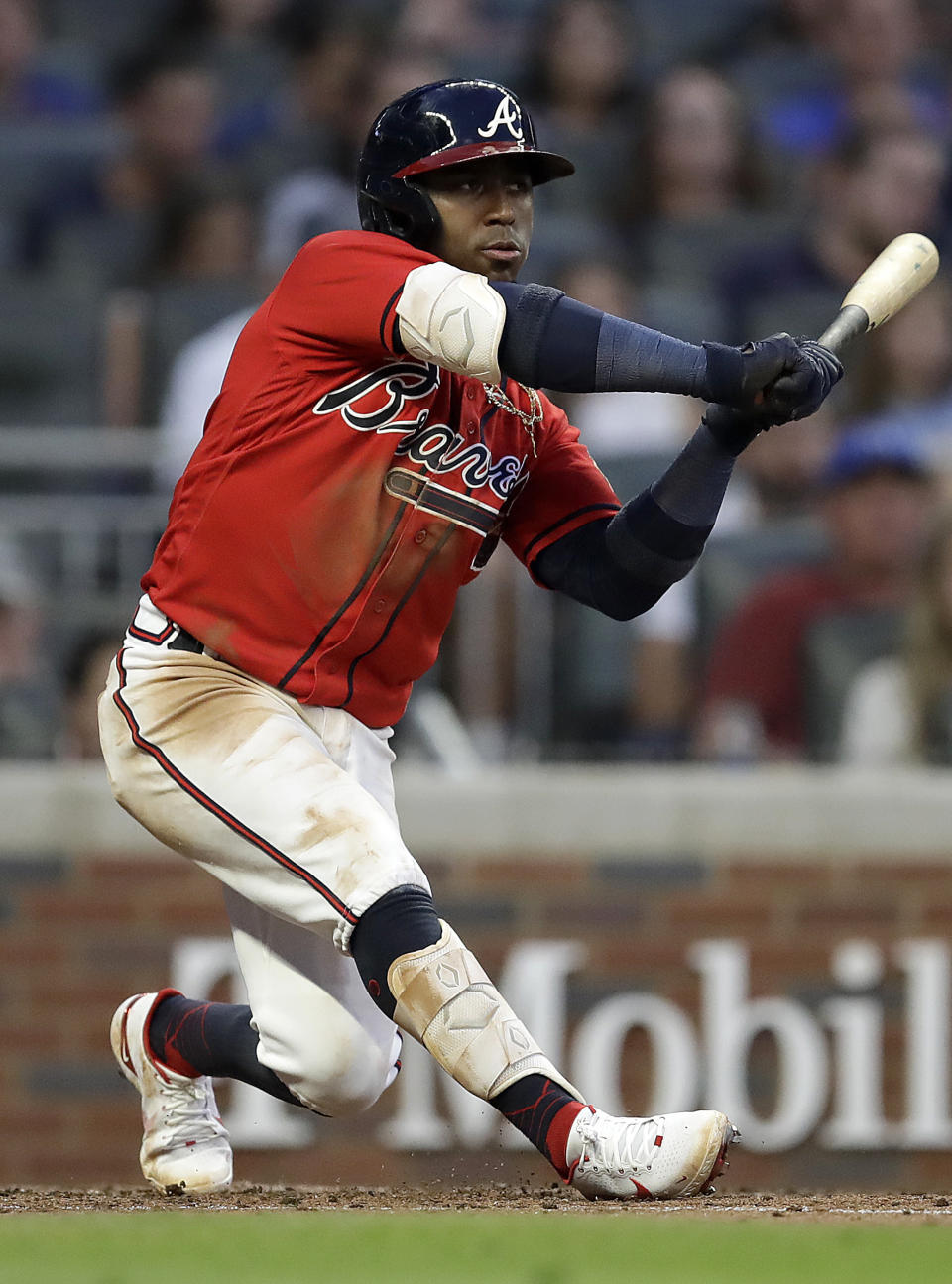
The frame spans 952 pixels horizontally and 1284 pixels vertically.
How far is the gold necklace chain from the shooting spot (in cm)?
379

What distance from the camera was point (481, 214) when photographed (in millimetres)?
3697

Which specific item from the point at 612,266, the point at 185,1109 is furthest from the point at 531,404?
the point at 612,266

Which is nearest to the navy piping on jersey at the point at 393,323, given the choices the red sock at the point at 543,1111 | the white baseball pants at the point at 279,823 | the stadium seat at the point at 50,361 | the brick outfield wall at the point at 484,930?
the white baseball pants at the point at 279,823

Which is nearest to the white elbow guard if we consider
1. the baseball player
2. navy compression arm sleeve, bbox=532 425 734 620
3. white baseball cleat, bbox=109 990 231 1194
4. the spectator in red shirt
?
the baseball player

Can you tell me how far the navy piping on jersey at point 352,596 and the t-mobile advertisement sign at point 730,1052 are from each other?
246 centimetres

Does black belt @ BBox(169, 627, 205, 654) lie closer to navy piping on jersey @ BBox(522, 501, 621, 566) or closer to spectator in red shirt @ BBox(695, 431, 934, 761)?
navy piping on jersey @ BBox(522, 501, 621, 566)

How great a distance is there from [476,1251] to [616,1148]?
1.51 feet

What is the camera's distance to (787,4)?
9578mm

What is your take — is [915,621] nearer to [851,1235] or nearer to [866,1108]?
[866,1108]

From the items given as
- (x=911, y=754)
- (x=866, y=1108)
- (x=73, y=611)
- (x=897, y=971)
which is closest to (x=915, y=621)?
(x=911, y=754)

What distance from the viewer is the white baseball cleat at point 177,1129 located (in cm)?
433

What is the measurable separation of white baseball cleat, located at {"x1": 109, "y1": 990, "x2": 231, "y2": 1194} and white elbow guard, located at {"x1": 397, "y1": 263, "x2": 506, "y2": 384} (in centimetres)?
168

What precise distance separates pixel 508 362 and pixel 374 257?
315mm

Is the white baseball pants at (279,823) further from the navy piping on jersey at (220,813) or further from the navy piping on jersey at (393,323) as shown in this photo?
the navy piping on jersey at (393,323)
